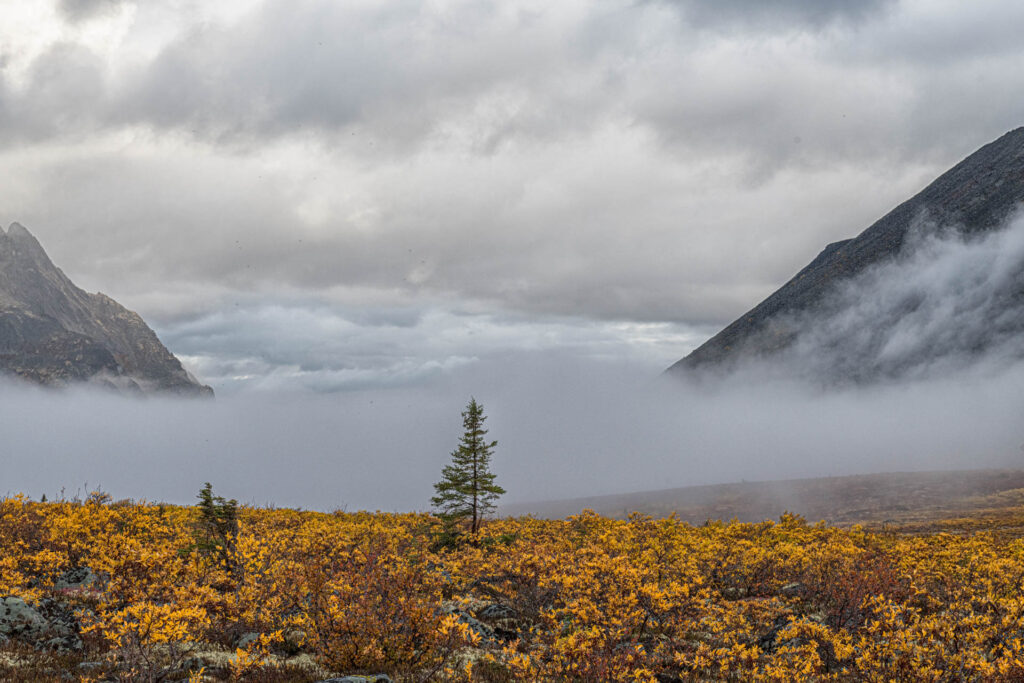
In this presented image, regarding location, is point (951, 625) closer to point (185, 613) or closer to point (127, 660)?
point (185, 613)

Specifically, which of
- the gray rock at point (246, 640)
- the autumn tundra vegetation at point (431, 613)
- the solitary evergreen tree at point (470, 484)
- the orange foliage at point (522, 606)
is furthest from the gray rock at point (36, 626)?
the solitary evergreen tree at point (470, 484)

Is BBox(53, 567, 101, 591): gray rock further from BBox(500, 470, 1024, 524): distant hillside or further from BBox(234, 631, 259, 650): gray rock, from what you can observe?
BBox(500, 470, 1024, 524): distant hillside

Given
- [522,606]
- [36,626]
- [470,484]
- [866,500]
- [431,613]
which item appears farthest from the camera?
[866,500]

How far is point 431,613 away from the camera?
49.3ft

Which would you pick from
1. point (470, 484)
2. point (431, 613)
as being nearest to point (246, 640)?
point (431, 613)

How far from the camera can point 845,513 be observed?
102188mm

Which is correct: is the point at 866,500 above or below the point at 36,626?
below

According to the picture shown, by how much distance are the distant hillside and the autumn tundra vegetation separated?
187ft

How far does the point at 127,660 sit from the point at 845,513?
113m

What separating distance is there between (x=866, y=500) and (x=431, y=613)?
127 m

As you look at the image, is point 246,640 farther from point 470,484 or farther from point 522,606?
point 470,484

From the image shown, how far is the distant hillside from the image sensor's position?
312 ft

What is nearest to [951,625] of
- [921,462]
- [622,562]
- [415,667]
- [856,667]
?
[856,667]

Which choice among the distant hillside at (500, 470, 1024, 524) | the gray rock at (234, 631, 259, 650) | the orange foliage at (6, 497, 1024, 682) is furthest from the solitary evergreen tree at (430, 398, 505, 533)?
the distant hillside at (500, 470, 1024, 524)
